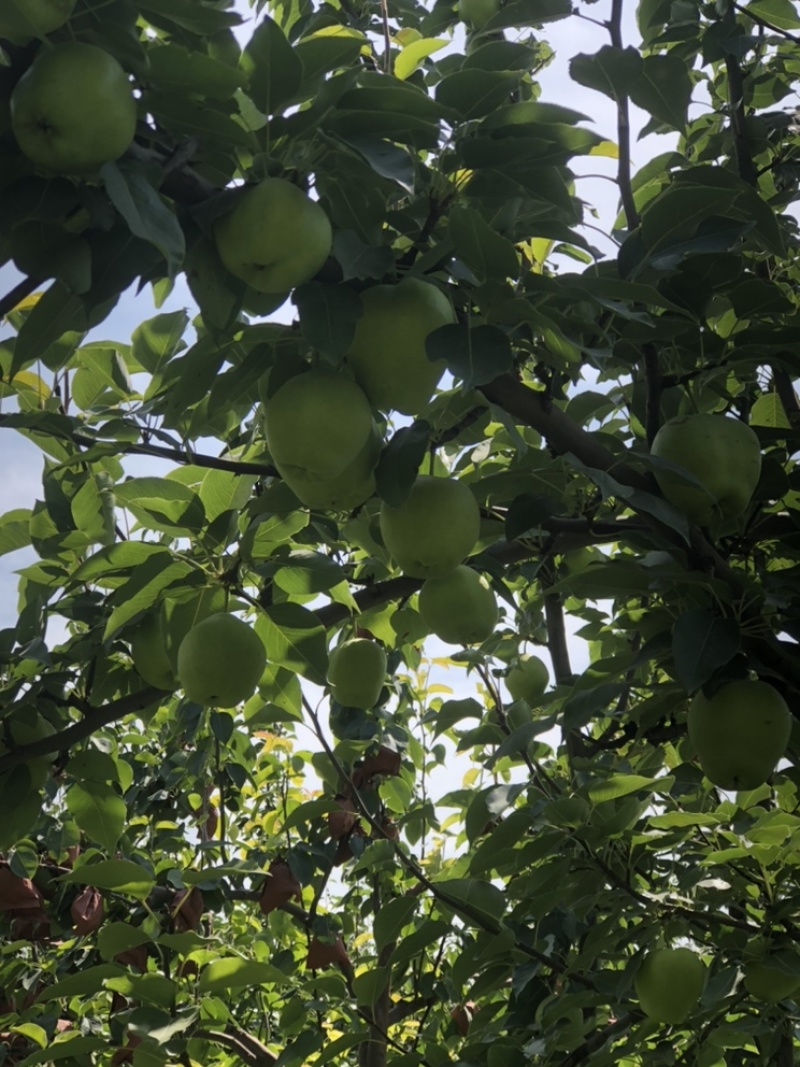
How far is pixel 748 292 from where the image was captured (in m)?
1.36

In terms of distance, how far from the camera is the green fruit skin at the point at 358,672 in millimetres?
1758

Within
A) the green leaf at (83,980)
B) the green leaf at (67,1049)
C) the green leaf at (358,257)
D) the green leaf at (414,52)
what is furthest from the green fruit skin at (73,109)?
the green leaf at (67,1049)

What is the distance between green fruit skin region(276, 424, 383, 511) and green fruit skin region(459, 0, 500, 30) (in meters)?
0.91

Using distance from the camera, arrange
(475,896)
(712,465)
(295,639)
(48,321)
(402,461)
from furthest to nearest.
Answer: (475,896) < (295,639) < (712,465) < (402,461) < (48,321)

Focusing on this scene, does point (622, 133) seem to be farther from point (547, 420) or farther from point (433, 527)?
point (433, 527)

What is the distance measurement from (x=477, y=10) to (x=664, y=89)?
1.25 ft

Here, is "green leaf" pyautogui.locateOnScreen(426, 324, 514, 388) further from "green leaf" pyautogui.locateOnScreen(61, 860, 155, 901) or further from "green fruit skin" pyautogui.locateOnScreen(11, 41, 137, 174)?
"green leaf" pyautogui.locateOnScreen(61, 860, 155, 901)

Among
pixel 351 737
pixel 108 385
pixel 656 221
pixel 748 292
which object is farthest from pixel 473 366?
pixel 351 737

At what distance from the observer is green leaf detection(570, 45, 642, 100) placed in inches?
58.8

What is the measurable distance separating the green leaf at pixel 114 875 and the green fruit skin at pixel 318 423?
92 centimetres

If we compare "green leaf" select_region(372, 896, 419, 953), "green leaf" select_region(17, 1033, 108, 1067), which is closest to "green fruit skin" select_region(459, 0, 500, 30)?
"green leaf" select_region(372, 896, 419, 953)

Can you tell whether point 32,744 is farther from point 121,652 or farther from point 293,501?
point 293,501

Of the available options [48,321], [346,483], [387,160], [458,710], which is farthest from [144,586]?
[458,710]

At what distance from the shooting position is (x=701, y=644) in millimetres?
1268
